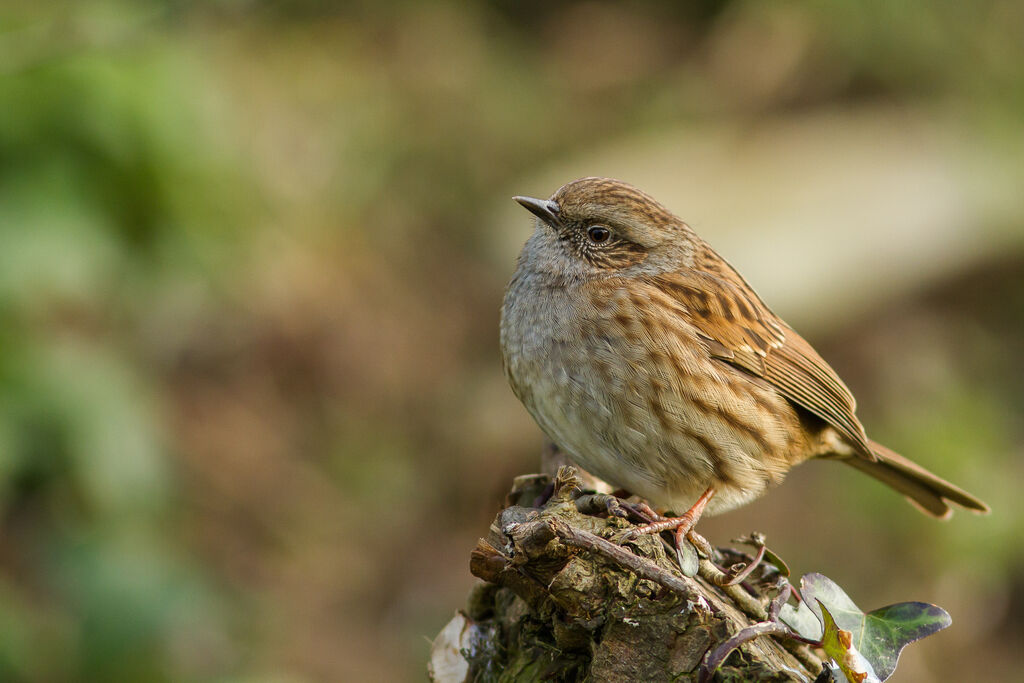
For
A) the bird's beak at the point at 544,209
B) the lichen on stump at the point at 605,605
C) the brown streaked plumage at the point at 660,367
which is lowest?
the lichen on stump at the point at 605,605

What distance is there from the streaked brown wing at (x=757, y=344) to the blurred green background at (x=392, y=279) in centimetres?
199

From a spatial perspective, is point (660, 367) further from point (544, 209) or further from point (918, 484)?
point (918, 484)

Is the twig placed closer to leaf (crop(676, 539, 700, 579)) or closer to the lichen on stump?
the lichen on stump

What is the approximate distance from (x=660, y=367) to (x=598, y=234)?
54 centimetres

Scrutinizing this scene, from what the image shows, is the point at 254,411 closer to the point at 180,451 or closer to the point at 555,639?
the point at 180,451

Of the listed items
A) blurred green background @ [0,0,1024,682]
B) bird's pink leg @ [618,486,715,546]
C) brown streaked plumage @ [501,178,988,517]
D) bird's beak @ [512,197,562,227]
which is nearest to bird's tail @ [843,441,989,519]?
brown streaked plumage @ [501,178,988,517]

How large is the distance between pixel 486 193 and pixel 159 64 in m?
3.68

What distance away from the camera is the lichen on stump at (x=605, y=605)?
1.96 metres

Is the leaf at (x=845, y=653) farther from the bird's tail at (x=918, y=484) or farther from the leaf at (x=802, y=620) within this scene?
the bird's tail at (x=918, y=484)

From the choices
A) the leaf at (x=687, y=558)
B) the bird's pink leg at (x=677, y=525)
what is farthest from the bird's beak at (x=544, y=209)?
the leaf at (x=687, y=558)

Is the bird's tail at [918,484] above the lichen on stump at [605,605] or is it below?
above

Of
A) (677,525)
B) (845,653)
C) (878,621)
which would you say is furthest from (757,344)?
(845,653)

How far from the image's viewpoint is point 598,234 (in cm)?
336

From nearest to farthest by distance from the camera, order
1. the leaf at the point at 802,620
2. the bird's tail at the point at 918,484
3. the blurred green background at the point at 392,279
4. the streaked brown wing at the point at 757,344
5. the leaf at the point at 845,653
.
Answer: the leaf at the point at 845,653 < the leaf at the point at 802,620 < the streaked brown wing at the point at 757,344 < the bird's tail at the point at 918,484 < the blurred green background at the point at 392,279
